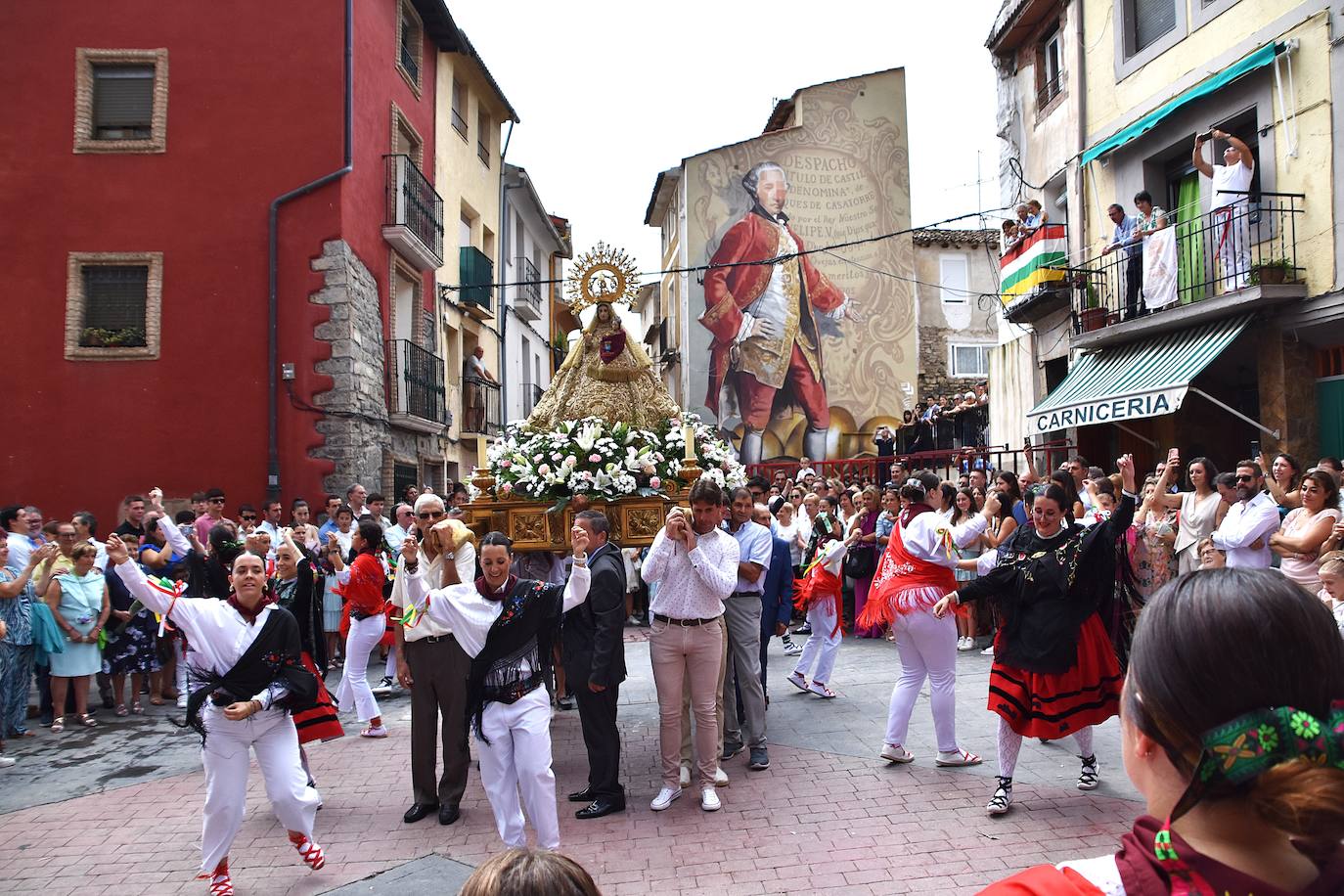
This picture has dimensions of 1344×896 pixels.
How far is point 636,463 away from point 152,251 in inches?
447

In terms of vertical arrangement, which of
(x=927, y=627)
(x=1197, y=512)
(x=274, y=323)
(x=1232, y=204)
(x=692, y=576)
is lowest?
(x=927, y=627)

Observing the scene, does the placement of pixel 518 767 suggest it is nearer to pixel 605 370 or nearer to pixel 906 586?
pixel 906 586

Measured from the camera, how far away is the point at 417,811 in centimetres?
596

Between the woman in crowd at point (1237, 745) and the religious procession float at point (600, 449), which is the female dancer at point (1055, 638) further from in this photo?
the woman in crowd at point (1237, 745)

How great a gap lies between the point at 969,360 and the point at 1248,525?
22.0 m

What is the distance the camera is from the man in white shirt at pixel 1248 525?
760 centimetres

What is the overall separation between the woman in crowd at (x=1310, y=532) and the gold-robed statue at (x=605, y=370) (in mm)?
4893

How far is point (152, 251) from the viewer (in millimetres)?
14719

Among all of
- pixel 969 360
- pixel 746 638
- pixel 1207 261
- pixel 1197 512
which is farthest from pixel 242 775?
pixel 969 360

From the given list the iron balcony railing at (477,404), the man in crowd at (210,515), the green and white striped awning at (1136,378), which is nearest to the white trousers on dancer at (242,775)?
the man in crowd at (210,515)

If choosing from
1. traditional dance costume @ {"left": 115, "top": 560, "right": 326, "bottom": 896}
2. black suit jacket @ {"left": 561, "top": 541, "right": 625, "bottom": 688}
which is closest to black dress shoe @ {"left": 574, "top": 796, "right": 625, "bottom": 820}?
black suit jacket @ {"left": 561, "top": 541, "right": 625, "bottom": 688}

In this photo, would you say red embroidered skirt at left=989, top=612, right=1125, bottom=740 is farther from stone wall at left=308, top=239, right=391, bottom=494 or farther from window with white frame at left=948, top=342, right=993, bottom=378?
window with white frame at left=948, top=342, right=993, bottom=378

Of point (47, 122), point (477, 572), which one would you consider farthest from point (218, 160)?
point (477, 572)

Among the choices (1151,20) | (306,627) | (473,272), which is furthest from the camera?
(473,272)
